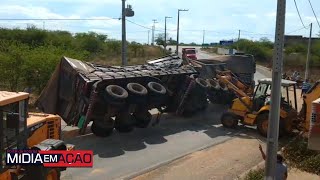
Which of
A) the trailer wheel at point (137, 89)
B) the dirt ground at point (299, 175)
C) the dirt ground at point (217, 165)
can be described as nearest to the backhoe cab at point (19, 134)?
the dirt ground at point (217, 165)

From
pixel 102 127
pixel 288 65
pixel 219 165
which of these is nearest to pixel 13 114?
pixel 219 165

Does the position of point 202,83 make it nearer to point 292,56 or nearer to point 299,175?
point 299,175

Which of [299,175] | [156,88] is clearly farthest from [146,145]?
[299,175]

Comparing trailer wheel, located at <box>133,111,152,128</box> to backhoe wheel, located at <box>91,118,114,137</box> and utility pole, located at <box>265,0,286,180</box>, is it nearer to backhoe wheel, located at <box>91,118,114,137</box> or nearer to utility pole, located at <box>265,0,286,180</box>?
backhoe wheel, located at <box>91,118,114,137</box>

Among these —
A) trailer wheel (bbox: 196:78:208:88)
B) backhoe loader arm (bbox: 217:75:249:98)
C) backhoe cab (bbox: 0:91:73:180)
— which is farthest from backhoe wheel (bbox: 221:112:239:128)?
backhoe cab (bbox: 0:91:73:180)

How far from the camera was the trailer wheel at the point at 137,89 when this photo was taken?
15849 mm

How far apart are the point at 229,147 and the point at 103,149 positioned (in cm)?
413

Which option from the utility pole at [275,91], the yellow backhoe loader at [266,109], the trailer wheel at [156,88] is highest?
the utility pole at [275,91]

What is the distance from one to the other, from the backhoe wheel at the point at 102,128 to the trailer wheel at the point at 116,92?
3.41 feet

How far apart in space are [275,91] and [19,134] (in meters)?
4.42

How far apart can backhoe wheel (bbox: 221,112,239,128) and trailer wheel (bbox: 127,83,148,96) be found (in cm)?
375

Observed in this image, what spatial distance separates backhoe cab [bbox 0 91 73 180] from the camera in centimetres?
630

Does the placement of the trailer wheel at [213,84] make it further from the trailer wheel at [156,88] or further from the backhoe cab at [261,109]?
the trailer wheel at [156,88]

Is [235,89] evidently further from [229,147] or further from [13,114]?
[13,114]
